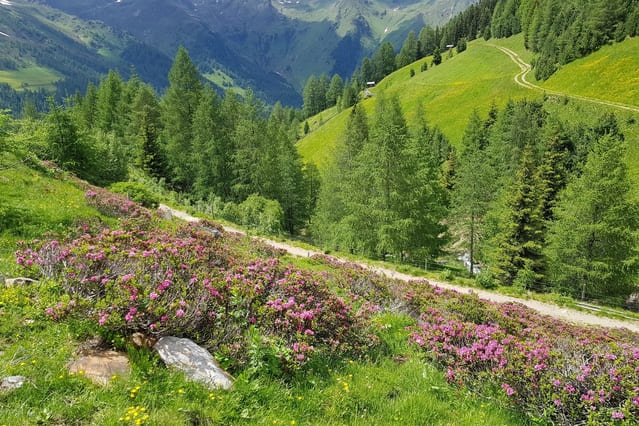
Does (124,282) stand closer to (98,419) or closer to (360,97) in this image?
(98,419)

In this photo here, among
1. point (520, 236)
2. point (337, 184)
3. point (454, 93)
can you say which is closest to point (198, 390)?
point (520, 236)

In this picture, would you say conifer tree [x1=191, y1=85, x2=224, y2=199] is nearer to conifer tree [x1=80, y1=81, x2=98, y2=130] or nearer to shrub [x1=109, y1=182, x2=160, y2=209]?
shrub [x1=109, y1=182, x2=160, y2=209]

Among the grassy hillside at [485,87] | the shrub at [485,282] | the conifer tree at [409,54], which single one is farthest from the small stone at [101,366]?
the conifer tree at [409,54]

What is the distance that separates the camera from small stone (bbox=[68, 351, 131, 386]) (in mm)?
4770

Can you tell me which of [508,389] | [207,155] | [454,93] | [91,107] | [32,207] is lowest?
[508,389]

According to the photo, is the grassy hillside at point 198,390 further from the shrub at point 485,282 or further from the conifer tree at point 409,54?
the conifer tree at point 409,54

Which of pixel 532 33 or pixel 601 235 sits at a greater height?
pixel 532 33

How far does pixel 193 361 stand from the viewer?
5211 mm

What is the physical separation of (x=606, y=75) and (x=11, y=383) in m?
94.1

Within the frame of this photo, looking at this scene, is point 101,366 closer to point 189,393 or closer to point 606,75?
point 189,393

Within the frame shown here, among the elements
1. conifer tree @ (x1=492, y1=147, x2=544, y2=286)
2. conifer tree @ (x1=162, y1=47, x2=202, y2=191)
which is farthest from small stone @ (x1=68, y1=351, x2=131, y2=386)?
conifer tree @ (x1=162, y1=47, x2=202, y2=191)

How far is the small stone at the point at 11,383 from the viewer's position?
429 cm

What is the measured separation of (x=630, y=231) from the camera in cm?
2770

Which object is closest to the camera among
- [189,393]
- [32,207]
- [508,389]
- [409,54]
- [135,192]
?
[189,393]
